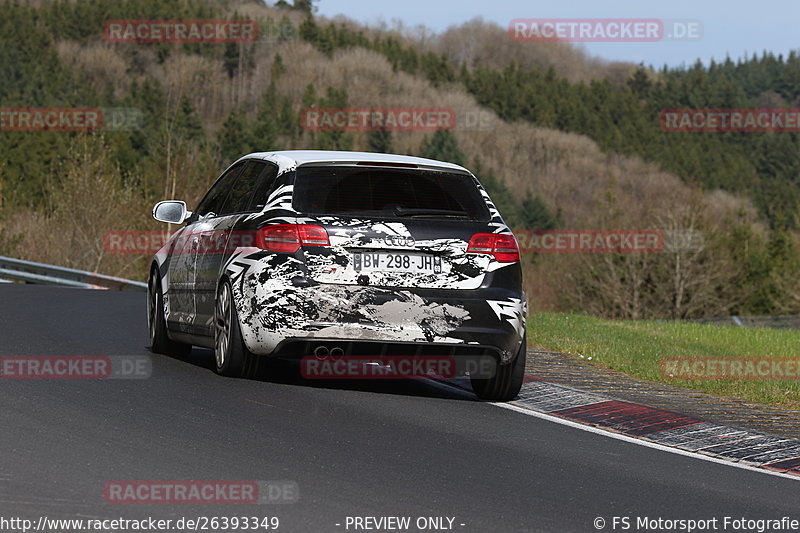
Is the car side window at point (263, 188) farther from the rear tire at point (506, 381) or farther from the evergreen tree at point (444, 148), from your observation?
the evergreen tree at point (444, 148)

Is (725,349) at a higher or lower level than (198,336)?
lower

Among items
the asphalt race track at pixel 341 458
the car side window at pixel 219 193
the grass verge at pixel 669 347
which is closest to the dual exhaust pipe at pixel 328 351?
the asphalt race track at pixel 341 458

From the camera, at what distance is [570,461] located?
7281 millimetres

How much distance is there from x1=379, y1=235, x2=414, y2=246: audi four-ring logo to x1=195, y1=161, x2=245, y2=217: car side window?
2.24 metres

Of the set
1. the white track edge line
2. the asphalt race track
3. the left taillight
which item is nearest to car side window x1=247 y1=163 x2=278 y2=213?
the left taillight

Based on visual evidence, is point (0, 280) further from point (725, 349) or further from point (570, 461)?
point (570, 461)

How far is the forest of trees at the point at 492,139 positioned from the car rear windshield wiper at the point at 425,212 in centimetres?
4412

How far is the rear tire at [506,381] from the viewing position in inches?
373

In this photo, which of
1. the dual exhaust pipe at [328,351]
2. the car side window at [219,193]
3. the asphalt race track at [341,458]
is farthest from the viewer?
the car side window at [219,193]

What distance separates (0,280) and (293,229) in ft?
64.8

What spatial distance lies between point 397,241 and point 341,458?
2.45m

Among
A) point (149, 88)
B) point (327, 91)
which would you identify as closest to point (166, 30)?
point (327, 91)

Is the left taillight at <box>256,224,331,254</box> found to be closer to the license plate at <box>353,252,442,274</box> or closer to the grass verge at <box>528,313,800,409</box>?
the license plate at <box>353,252,442,274</box>

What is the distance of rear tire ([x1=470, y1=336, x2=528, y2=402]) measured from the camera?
948 cm
